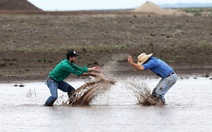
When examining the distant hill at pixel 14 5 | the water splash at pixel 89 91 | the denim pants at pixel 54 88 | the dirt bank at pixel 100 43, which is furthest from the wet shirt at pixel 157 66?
the distant hill at pixel 14 5

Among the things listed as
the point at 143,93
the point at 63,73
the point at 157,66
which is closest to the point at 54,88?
the point at 63,73

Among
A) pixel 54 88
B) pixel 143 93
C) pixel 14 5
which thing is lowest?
pixel 14 5

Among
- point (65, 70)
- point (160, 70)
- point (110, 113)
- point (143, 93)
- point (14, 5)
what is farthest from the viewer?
point (14, 5)

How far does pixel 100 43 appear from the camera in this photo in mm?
30625

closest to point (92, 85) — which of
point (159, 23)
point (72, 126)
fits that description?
point (72, 126)

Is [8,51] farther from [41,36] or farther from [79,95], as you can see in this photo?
[79,95]

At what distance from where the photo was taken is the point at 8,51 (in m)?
27.4

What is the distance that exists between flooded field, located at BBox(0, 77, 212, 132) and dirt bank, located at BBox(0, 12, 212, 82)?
3.07 meters

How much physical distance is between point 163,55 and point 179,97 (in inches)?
359

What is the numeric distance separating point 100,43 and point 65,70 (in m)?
14.0

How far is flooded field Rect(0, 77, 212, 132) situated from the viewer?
14359mm

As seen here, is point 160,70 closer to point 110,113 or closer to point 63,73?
point 110,113

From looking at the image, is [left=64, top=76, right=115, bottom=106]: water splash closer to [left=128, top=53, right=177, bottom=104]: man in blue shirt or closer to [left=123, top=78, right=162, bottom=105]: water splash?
[left=123, top=78, right=162, bottom=105]: water splash

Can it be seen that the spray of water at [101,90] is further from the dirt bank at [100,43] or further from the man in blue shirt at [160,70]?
the dirt bank at [100,43]
